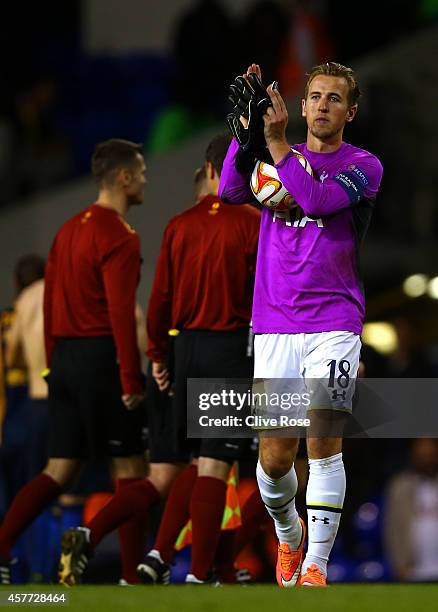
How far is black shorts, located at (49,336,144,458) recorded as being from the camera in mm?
7887

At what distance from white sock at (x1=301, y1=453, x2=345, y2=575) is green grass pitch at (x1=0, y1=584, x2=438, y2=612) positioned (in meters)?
0.40

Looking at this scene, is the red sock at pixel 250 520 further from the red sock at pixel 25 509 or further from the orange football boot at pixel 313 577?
the orange football boot at pixel 313 577

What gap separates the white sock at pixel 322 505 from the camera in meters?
6.23

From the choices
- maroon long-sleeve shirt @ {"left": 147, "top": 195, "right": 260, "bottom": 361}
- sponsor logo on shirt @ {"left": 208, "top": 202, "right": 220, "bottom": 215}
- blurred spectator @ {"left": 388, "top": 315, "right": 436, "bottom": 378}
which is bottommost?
blurred spectator @ {"left": 388, "top": 315, "right": 436, "bottom": 378}

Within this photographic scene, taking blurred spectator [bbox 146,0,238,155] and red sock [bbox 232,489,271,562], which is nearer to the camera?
red sock [bbox 232,489,271,562]

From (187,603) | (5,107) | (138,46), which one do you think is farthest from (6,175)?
(187,603)

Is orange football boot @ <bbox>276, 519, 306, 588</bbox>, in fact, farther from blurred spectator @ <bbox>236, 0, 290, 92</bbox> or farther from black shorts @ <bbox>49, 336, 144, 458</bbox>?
blurred spectator @ <bbox>236, 0, 290, 92</bbox>

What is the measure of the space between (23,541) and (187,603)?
474 cm

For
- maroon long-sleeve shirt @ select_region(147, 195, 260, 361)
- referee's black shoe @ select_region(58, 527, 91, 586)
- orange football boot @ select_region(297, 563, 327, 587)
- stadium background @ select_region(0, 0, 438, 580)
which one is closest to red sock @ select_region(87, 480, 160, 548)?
referee's black shoe @ select_region(58, 527, 91, 586)

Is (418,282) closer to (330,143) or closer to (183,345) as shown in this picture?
(183,345)

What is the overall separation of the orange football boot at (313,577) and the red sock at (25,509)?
1960mm

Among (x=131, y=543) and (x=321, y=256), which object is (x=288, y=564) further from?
(x=131, y=543)

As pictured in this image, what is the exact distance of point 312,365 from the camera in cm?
629

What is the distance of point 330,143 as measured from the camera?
6.49 m
